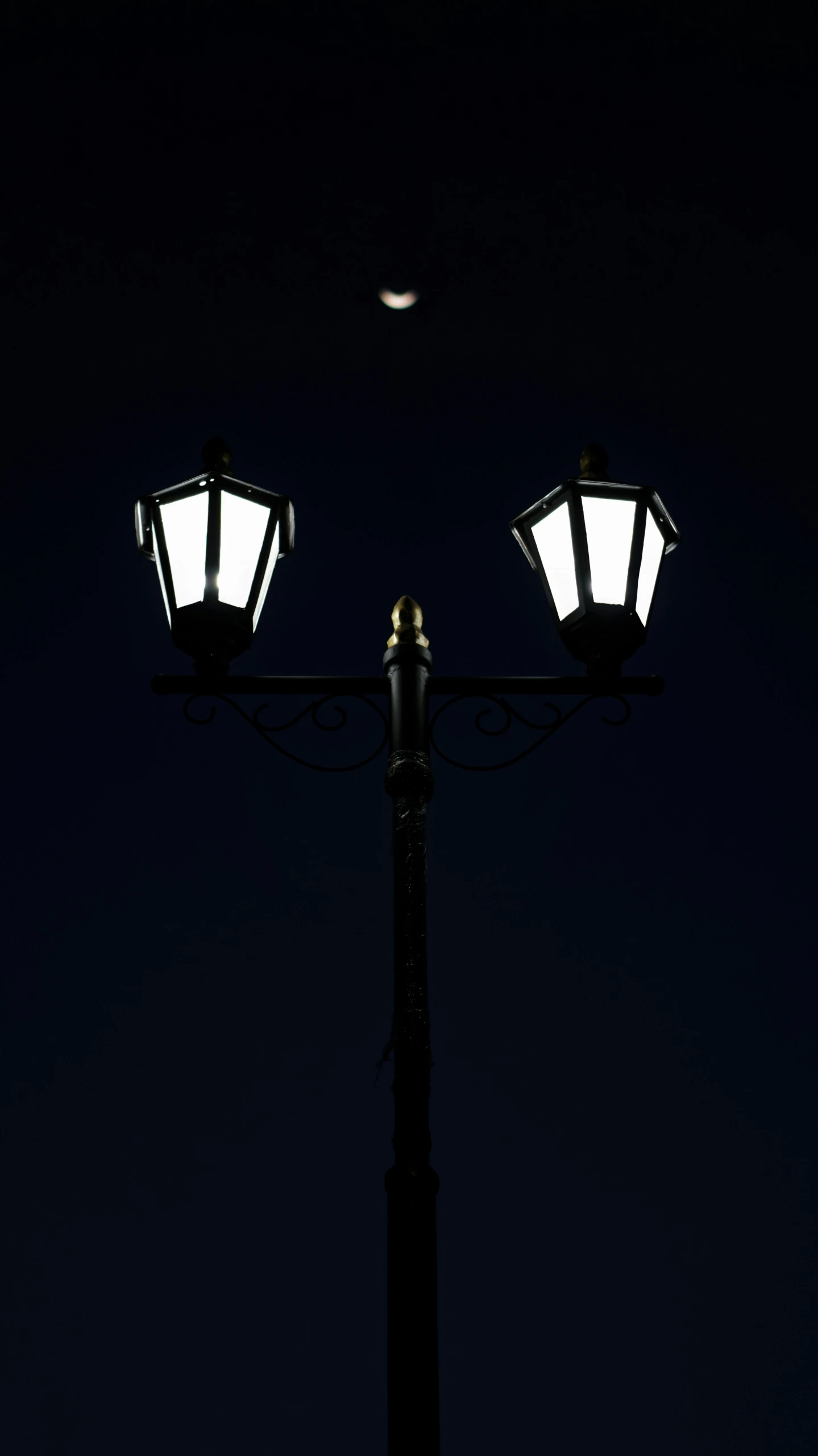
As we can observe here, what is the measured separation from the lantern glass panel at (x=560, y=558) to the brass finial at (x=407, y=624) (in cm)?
58

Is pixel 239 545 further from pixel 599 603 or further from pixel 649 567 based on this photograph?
pixel 649 567

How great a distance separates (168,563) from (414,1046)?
6.57 feet

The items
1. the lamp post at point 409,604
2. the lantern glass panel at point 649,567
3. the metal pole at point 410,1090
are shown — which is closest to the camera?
the metal pole at point 410,1090

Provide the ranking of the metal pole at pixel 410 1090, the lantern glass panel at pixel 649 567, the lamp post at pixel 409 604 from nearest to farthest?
the metal pole at pixel 410 1090 < the lamp post at pixel 409 604 < the lantern glass panel at pixel 649 567

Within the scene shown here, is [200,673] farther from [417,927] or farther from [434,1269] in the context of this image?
[434,1269]

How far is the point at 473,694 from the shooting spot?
437 centimetres

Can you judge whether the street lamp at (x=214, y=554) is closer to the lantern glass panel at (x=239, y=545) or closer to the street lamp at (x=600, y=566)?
the lantern glass panel at (x=239, y=545)

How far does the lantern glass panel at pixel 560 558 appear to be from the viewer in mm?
4492

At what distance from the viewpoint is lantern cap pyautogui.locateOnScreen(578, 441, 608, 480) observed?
4746 mm

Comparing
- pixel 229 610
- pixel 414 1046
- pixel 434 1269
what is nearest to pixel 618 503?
pixel 229 610

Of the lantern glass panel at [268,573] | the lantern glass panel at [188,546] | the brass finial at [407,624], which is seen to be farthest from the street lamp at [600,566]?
the lantern glass panel at [188,546]

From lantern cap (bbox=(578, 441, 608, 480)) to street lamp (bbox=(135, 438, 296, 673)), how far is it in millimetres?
1193

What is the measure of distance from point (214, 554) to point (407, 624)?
0.75m

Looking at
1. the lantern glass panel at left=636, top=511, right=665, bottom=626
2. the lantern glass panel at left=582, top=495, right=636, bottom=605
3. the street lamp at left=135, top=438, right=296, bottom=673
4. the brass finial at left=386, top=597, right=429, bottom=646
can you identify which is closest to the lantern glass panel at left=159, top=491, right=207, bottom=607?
the street lamp at left=135, top=438, right=296, bottom=673
